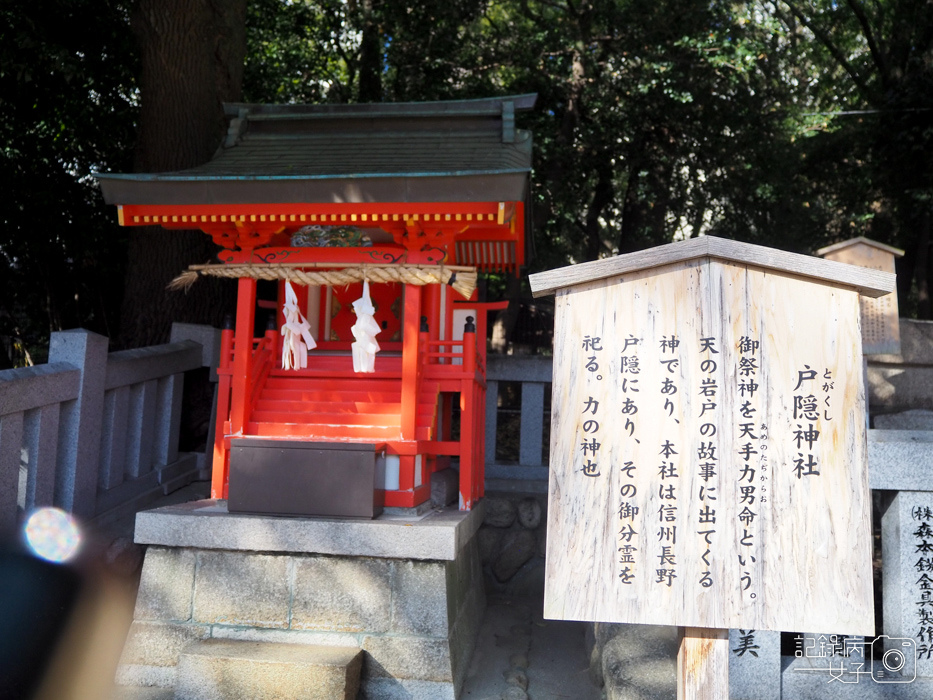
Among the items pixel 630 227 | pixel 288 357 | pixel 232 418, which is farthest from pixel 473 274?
pixel 630 227

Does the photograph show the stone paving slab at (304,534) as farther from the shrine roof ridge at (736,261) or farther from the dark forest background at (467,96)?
the dark forest background at (467,96)

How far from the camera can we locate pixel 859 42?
1420 cm

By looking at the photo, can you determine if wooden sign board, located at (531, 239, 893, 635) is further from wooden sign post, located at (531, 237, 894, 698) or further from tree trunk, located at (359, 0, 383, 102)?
tree trunk, located at (359, 0, 383, 102)

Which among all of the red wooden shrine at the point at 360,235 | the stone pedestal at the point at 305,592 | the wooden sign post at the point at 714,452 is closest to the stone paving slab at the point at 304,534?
the stone pedestal at the point at 305,592

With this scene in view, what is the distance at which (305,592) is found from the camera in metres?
4.71

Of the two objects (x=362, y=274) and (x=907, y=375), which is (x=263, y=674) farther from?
(x=907, y=375)

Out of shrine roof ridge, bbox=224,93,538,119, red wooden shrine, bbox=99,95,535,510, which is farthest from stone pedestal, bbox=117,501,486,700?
shrine roof ridge, bbox=224,93,538,119

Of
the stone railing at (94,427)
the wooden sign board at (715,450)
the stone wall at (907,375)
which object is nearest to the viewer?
the wooden sign board at (715,450)

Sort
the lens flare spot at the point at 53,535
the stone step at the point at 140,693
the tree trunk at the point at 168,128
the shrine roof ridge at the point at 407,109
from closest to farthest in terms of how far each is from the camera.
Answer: the stone step at the point at 140,693, the lens flare spot at the point at 53,535, the shrine roof ridge at the point at 407,109, the tree trunk at the point at 168,128

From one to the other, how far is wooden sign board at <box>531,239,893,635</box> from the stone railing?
4.01 m

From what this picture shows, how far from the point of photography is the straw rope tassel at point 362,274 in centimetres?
545

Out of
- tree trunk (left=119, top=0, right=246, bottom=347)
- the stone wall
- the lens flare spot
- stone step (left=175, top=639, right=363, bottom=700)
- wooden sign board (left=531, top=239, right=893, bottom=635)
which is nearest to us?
wooden sign board (left=531, top=239, right=893, bottom=635)

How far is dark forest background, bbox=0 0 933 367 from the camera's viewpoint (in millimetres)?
8109

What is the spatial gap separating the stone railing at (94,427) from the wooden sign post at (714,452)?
158 inches
